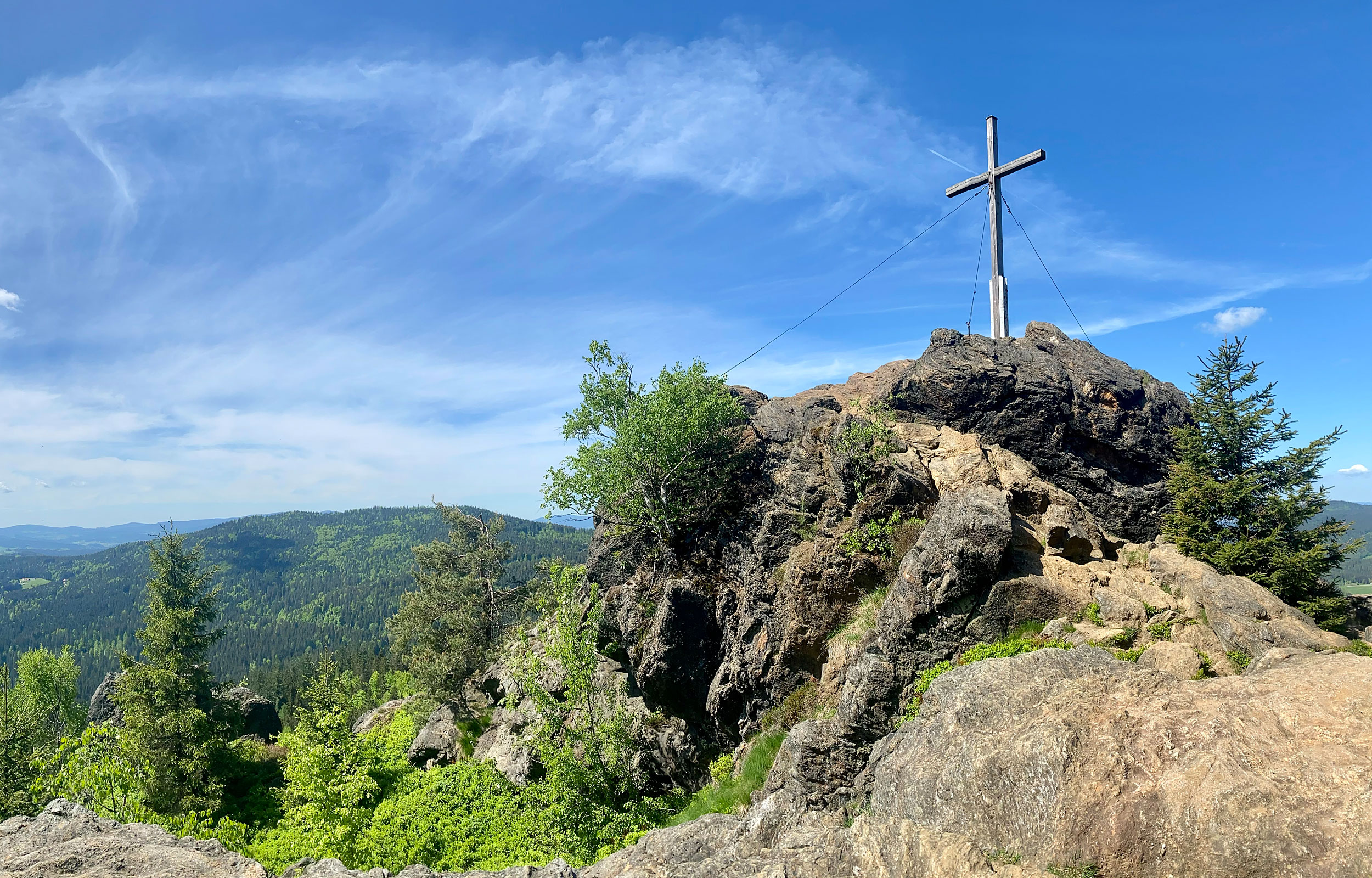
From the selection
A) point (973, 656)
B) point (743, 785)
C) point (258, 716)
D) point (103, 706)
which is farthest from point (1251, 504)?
point (103, 706)

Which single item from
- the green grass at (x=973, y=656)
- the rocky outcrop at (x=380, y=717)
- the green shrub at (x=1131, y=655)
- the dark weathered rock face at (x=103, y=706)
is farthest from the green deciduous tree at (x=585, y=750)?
the dark weathered rock face at (x=103, y=706)

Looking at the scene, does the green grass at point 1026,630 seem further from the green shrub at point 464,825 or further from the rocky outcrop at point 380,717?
the rocky outcrop at point 380,717

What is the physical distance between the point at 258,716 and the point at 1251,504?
72.4m

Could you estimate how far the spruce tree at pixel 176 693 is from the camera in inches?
1294

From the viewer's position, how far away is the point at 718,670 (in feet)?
74.4

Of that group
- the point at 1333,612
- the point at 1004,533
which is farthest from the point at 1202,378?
the point at 1004,533

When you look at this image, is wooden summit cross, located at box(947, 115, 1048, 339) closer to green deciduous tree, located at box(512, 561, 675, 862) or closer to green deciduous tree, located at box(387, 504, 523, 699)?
green deciduous tree, located at box(512, 561, 675, 862)

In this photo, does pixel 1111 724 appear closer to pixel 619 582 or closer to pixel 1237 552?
pixel 1237 552


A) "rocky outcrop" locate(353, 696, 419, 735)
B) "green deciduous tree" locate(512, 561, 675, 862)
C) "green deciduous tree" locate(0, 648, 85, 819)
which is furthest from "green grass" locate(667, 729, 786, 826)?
"rocky outcrop" locate(353, 696, 419, 735)

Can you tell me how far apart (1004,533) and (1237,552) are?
6.96 m

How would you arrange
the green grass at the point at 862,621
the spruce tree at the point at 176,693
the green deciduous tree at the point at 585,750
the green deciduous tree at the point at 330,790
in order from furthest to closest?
1. the spruce tree at the point at 176,693
2. the green deciduous tree at the point at 585,750
3. the green deciduous tree at the point at 330,790
4. the green grass at the point at 862,621

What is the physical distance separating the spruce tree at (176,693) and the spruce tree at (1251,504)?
4419cm

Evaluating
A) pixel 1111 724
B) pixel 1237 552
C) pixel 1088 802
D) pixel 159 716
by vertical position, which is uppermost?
pixel 1237 552

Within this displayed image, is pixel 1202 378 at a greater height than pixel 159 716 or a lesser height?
greater
